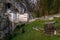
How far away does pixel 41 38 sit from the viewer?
61.5 feet

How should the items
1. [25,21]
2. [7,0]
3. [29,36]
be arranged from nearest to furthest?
[29,36] < [25,21] < [7,0]

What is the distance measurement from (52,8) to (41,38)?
477 inches

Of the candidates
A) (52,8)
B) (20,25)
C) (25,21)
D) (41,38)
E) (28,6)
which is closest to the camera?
(41,38)

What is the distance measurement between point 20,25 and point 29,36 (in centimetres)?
574

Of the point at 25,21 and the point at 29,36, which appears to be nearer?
the point at 29,36

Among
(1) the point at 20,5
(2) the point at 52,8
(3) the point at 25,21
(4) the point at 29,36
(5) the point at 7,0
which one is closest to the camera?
(4) the point at 29,36

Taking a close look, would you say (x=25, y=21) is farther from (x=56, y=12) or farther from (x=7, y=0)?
(x=7, y=0)

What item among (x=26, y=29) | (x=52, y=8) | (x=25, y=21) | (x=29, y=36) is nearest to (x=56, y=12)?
Answer: (x=52, y=8)

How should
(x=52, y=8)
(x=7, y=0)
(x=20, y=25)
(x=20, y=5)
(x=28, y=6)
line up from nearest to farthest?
1. (x=20, y=25)
2. (x=52, y=8)
3. (x=7, y=0)
4. (x=20, y=5)
5. (x=28, y=6)

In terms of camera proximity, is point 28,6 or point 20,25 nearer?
point 20,25

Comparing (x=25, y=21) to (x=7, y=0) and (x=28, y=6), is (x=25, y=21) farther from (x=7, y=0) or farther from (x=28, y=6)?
(x=28, y=6)

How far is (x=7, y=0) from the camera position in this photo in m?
33.9

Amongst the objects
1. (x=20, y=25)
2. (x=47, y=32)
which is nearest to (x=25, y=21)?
(x=20, y=25)

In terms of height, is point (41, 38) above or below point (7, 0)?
below
